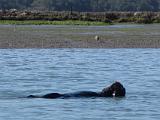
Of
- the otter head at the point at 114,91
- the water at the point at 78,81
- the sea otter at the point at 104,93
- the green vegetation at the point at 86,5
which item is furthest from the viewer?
the green vegetation at the point at 86,5

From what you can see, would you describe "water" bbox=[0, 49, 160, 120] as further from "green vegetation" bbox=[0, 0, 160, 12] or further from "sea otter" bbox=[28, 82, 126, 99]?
"green vegetation" bbox=[0, 0, 160, 12]

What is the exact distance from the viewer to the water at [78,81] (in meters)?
17.4

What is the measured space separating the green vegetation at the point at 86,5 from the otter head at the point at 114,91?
444ft

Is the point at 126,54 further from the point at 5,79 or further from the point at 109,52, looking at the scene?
the point at 5,79

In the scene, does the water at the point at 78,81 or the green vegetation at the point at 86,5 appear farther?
the green vegetation at the point at 86,5

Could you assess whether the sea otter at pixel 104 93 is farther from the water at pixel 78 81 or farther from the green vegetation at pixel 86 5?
the green vegetation at pixel 86 5

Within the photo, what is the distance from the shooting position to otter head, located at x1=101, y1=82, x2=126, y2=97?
20.3 metres

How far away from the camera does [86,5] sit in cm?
16450

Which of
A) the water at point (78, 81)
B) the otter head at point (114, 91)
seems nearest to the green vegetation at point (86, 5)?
the water at point (78, 81)

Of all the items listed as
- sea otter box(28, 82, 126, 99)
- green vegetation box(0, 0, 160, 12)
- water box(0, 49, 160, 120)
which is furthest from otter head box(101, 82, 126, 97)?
green vegetation box(0, 0, 160, 12)

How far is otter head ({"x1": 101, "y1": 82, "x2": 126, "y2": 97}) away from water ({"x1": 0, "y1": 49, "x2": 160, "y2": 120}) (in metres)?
0.18

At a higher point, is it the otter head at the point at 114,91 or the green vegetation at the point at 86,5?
the otter head at the point at 114,91

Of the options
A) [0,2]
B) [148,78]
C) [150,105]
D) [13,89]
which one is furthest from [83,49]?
[0,2]

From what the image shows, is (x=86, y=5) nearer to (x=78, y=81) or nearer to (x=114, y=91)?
(x=78, y=81)
